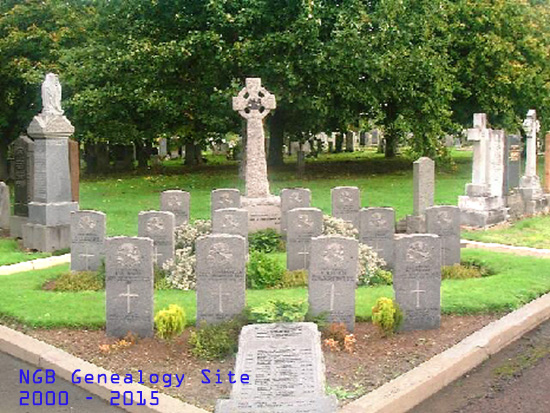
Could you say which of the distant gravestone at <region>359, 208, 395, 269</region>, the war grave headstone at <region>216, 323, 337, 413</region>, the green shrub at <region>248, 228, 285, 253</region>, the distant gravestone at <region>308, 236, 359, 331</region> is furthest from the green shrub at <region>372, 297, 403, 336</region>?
the green shrub at <region>248, 228, 285, 253</region>

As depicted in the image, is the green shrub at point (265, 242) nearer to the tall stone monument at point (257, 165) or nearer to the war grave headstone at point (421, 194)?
the tall stone monument at point (257, 165)

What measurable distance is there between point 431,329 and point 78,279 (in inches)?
203

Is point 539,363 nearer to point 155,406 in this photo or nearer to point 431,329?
point 431,329

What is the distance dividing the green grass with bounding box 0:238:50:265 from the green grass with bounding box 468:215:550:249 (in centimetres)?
853

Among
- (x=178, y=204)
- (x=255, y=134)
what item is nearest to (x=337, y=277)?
(x=178, y=204)

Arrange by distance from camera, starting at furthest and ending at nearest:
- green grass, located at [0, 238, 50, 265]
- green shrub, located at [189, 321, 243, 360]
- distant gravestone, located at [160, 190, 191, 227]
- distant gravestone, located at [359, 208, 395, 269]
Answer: distant gravestone, located at [160, 190, 191, 227] → green grass, located at [0, 238, 50, 265] → distant gravestone, located at [359, 208, 395, 269] → green shrub, located at [189, 321, 243, 360]

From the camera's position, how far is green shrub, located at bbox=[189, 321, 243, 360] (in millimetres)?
7531

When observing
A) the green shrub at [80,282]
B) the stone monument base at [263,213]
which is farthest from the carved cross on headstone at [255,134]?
the green shrub at [80,282]

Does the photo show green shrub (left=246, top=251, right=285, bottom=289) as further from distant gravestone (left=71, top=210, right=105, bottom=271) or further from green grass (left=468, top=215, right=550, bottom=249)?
green grass (left=468, top=215, right=550, bottom=249)

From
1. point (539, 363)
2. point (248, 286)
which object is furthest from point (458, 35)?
point (539, 363)

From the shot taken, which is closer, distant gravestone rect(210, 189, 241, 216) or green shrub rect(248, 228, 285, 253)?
green shrub rect(248, 228, 285, 253)

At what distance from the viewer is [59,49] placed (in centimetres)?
2903

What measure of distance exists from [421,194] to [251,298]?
7.38 m

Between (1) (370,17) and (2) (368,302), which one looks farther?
(1) (370,17)
